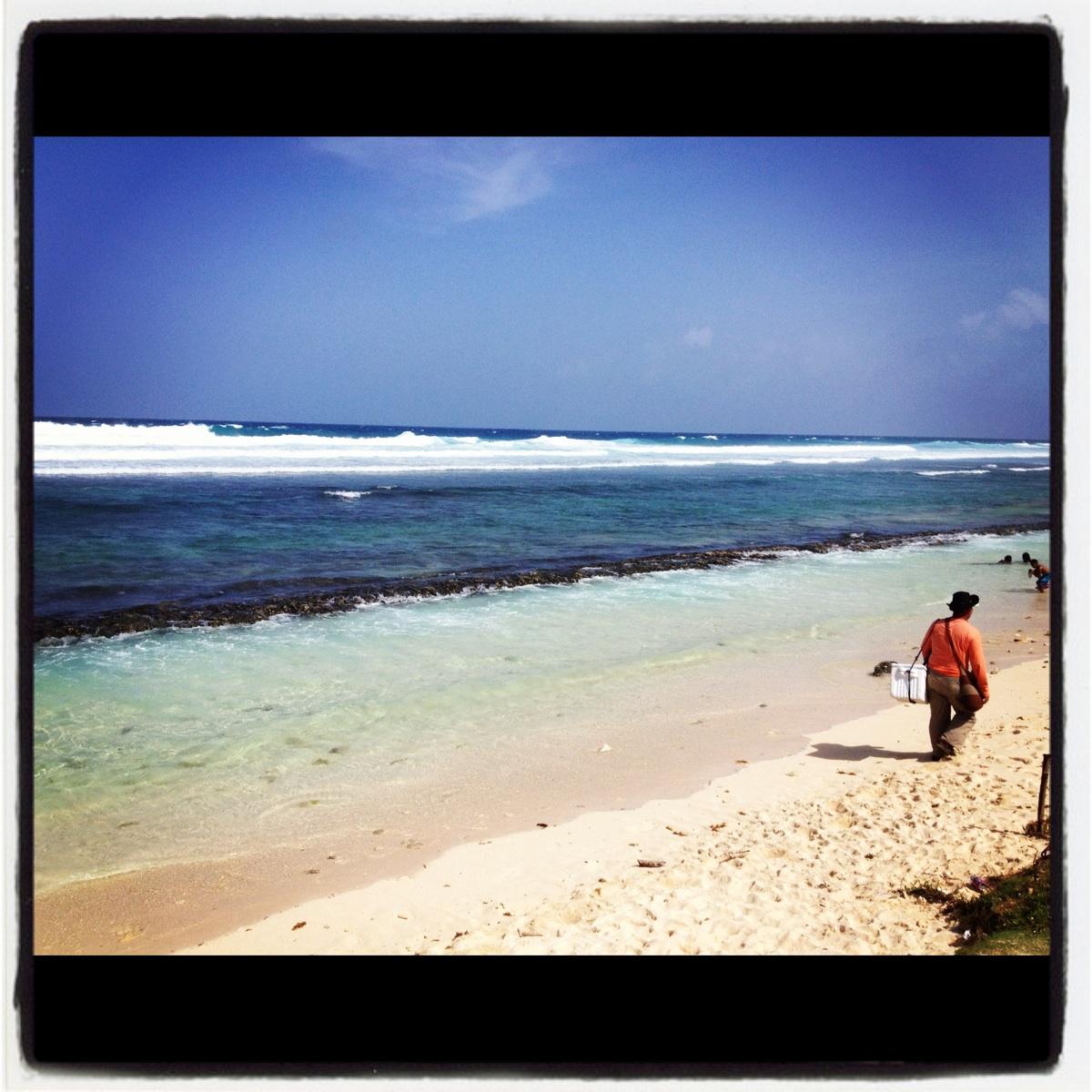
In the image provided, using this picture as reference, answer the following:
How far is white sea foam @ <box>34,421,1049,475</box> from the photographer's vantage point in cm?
2473

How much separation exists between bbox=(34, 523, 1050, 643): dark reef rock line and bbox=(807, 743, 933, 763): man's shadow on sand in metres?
5.92

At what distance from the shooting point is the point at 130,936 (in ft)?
11.9

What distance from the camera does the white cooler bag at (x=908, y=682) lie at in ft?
18.1

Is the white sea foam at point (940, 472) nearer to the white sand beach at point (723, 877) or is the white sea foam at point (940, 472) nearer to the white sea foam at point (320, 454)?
the white sea foam at point (320, 454)

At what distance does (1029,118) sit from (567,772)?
419 centimetres

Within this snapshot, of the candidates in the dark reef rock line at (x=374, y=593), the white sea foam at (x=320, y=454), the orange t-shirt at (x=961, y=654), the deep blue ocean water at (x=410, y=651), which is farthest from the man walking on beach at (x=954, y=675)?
the white sea foam at (x=320, y=454)

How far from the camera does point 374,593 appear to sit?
1048 cm

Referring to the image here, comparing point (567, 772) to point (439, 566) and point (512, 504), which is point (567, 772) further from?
point (512, 504)

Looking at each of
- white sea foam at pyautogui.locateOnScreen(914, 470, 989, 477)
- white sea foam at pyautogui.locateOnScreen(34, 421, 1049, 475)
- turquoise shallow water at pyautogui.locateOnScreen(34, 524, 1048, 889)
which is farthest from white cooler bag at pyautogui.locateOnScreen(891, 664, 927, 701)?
white sea foam at pyautogui.locateOnScreen(914, 470, 989, 477)

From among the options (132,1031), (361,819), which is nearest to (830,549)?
(361,819)

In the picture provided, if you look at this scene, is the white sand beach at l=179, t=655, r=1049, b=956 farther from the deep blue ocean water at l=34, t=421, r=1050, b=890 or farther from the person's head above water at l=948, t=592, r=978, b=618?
the person's head above water at l=948, t=592, r=978, b=618

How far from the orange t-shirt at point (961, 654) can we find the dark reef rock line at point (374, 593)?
6.43 meters

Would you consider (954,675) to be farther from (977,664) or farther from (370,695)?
(370,695)

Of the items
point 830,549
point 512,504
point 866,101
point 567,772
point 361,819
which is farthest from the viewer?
point 512,504
